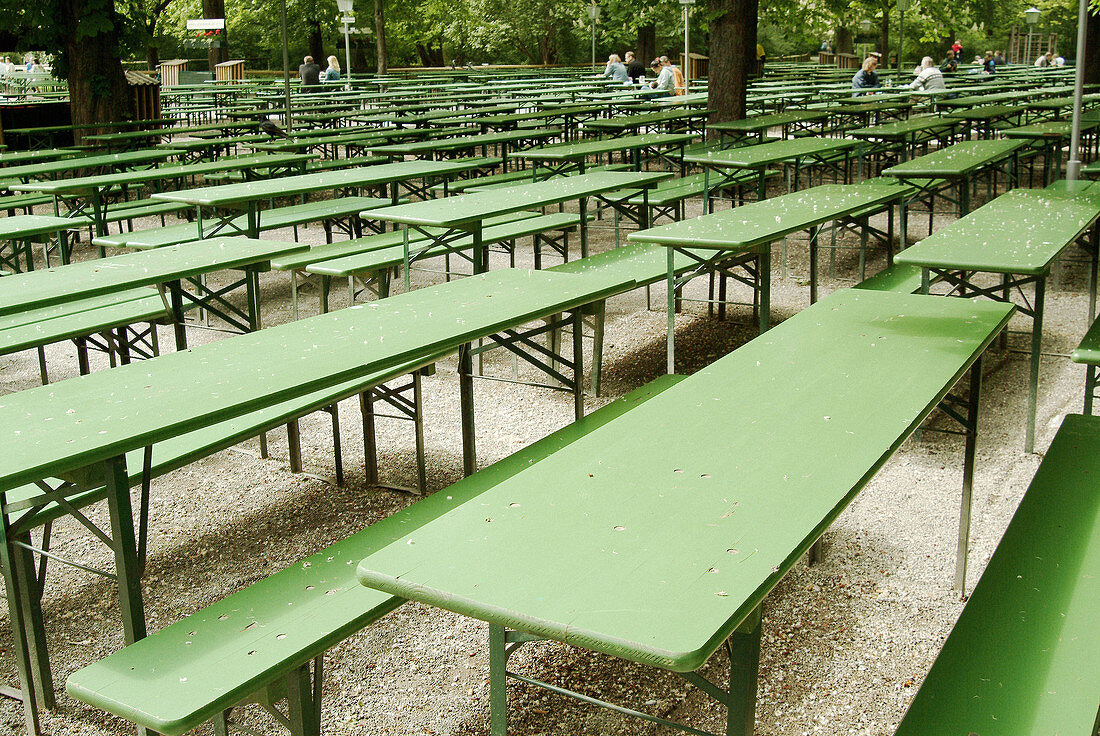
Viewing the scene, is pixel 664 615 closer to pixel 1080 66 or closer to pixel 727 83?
pixel 1080 66

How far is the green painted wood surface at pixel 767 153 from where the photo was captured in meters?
6.86

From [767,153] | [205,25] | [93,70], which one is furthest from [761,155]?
[93,70]

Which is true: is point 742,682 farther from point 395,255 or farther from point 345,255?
point 345,255

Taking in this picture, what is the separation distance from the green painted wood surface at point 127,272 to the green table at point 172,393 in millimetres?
959

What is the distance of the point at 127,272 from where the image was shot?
166 inches

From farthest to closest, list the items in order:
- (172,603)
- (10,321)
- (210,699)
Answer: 1. (10,321)
2. (172,603)
3. (210,699)

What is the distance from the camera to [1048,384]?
554cm

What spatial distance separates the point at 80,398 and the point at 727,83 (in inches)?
411

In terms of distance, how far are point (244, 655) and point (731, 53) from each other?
10.9 meters

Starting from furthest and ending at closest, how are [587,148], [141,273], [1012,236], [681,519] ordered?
[587,148]
[1012,236]
[141,273]
[681,519]

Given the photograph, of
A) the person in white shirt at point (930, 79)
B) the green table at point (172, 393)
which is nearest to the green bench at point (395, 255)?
the green table at point (172, 393)

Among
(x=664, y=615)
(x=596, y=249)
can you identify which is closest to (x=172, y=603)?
(x=664, y=615)

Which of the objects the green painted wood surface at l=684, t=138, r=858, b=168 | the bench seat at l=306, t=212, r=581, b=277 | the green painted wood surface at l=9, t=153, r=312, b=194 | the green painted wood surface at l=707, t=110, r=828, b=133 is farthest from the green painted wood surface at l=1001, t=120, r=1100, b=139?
the green painted wood surface at l=9, t=153, r=312, b=194

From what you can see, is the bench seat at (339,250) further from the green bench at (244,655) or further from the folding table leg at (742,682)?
the folding table leg at (742,682)
